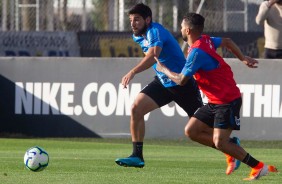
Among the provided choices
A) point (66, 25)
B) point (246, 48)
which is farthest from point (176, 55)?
point (66, 25)

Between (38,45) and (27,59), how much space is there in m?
4.50

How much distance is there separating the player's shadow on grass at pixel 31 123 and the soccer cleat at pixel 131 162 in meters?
6.69

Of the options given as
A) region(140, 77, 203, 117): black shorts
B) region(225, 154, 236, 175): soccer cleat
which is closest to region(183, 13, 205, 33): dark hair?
region(225, 154, 236, 175): soccer cleat

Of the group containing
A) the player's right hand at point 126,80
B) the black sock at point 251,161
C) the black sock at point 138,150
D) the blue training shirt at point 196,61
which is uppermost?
the blue training shirt at point 196,61

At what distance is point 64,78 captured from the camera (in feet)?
65.8

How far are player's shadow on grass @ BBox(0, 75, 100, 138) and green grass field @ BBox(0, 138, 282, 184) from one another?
0.50 meters

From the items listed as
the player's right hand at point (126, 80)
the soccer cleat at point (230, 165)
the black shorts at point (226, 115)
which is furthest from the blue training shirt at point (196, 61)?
the soccer cleat at point (230, 165)

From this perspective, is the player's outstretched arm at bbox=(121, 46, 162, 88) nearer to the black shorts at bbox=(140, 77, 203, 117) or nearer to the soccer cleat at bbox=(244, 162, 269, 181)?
the black shorts at bbox=(140, 77, 203, 117)

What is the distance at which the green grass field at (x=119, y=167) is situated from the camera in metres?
11.6

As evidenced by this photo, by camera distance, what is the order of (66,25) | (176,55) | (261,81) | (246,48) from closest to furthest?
1. (176,55)
2. (261,81)
3. (246,48)
4. (66,25)

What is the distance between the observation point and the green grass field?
38.0 ft

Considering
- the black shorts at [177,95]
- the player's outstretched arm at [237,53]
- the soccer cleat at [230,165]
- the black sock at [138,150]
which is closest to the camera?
the player's outstretched arm at [237,53]

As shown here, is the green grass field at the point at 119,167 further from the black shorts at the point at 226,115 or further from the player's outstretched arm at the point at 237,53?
the player's outstretched arm at the point at 237,53

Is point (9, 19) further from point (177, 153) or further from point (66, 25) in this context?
point (177, 153)
